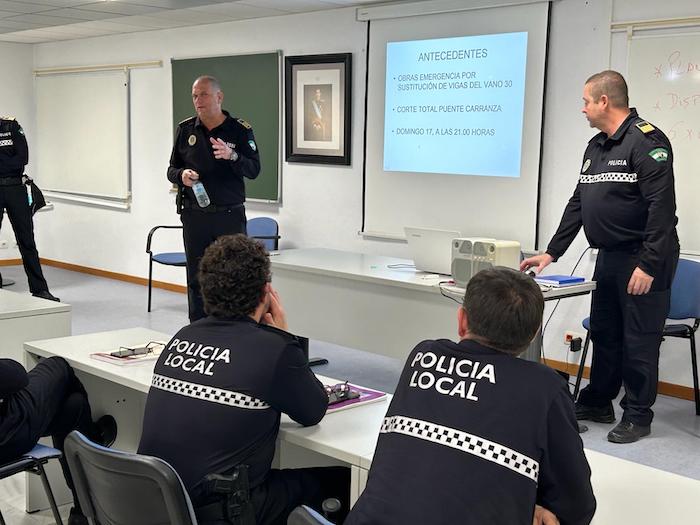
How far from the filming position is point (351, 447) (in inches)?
81.3

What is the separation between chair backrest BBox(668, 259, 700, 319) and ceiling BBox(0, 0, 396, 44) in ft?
9.65

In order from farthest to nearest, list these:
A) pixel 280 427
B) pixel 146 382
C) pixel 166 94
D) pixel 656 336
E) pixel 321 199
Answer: pixel 166 94 < pixel 321 199 < pixel 656 336 < pixel 146 382 < pixel 280 427

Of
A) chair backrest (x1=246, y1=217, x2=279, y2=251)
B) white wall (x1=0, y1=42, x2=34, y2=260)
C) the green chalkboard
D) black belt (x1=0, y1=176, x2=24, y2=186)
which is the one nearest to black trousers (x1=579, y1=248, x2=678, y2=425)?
chair backrest (x1=246, y1=217, x2=279, y2=251)

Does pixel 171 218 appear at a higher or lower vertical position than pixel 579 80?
lower

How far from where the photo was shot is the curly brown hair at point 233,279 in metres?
2.21

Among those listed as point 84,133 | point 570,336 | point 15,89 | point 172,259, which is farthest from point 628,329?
point 15,89

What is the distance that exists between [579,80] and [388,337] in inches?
83.0

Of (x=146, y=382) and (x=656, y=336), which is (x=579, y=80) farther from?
(x=146, y=382)

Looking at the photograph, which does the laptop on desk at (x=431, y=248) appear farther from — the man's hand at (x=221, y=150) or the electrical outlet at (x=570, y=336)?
the electrical outlet at (x=570, y=336)

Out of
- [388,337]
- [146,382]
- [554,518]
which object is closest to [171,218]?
[388,337]

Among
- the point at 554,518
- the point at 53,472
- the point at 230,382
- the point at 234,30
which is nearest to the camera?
the point at 554,518

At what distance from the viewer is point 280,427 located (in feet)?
7.22

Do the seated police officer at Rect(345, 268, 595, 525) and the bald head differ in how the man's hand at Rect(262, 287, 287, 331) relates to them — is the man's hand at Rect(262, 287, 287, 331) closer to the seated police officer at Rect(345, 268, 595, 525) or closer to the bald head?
the seated police officer at Rect(345, 268, 595, 525)

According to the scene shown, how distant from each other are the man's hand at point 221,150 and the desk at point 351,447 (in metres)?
1.43
